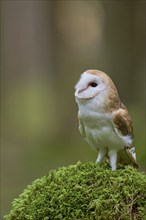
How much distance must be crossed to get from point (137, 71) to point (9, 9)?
13.3ft

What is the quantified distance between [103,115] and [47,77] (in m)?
12.8

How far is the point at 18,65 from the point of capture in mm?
15602

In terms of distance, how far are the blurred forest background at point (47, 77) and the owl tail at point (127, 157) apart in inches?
265

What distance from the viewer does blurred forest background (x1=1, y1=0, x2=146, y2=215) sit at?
12.7 m

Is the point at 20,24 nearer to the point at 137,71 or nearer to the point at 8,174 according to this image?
the point at 137,71

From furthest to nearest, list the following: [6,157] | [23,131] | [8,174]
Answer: [23,131] → [6,157] → [8,174]

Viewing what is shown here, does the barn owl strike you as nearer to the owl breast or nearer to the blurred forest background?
the owl breast

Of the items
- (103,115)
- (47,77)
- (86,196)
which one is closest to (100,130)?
(103,115)

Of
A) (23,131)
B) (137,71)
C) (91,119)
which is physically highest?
(137,71)

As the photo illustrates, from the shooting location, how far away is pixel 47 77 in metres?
16.7

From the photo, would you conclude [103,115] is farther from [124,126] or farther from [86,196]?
[86,196]

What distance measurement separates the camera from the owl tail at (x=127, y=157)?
4.24m

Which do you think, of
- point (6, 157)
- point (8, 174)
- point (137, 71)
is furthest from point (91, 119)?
point (137, 71)

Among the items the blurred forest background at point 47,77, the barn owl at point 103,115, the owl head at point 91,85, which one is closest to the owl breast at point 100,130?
the barn owl at point 103,115
